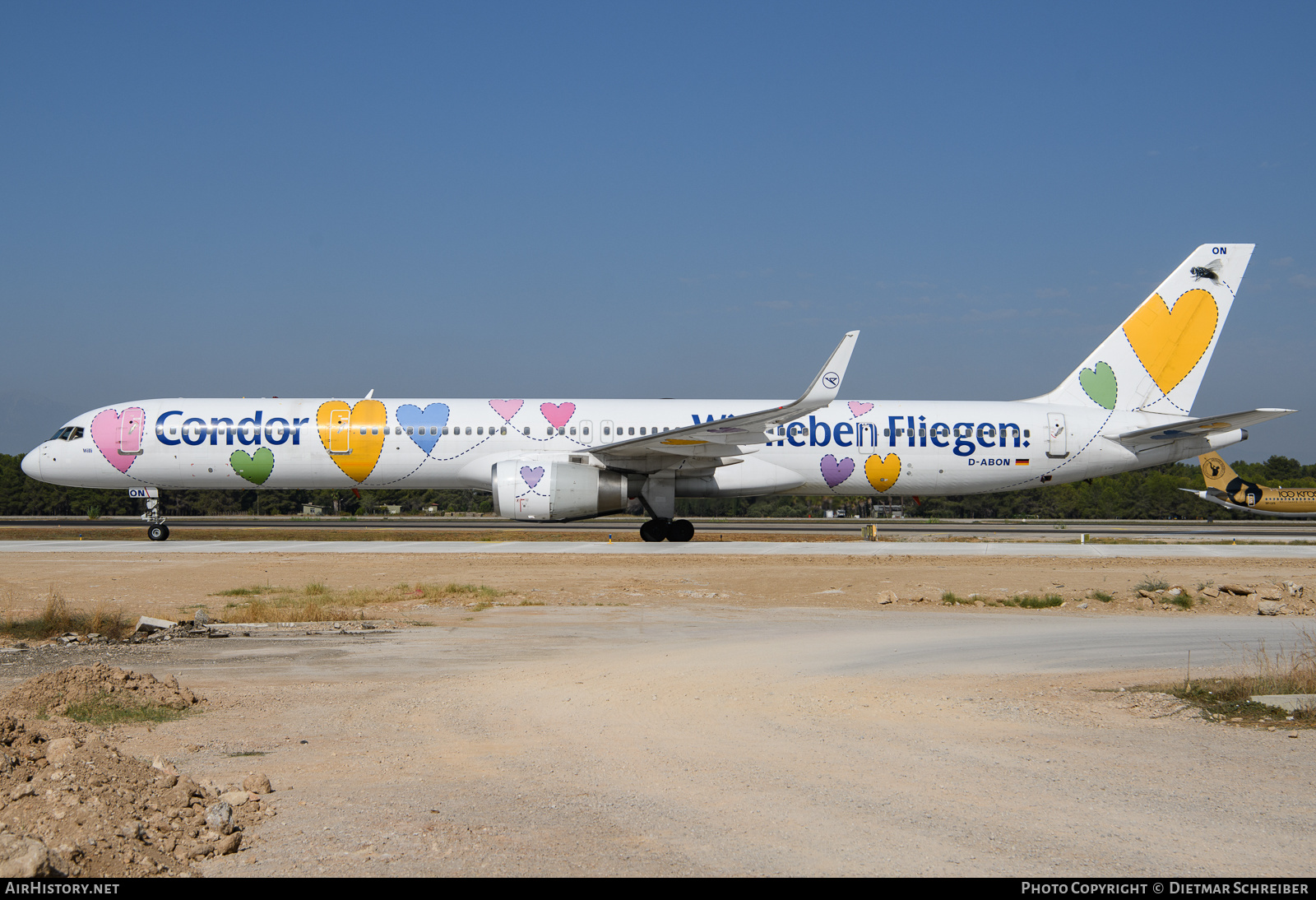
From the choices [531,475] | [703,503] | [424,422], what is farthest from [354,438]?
[703,503]

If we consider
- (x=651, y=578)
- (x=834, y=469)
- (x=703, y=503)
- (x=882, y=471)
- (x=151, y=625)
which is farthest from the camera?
(x=703, y=503)

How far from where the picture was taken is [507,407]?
1040 inches

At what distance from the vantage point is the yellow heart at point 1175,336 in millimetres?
28391

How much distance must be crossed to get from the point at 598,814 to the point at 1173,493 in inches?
2978

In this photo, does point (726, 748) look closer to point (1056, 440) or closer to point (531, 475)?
point (531, 475)

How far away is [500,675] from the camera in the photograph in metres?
8.92

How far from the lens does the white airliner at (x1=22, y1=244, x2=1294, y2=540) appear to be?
2495 cm

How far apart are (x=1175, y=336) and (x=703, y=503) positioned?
149ft

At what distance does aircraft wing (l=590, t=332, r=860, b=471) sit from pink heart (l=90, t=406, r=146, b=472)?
500 inches

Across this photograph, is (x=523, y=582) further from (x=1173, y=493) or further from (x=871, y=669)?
(x=1173, y=493)

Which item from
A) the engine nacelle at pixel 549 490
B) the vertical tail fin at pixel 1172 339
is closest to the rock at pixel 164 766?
the engine nacelle at pixel 549 490

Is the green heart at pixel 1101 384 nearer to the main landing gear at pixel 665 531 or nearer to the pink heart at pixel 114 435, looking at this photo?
the main landing gear at pixel 665 531

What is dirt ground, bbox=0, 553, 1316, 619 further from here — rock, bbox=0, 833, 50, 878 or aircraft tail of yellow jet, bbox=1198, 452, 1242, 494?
aircraft tail of yellow jet, bbox=1198, 452, 1242, 494
